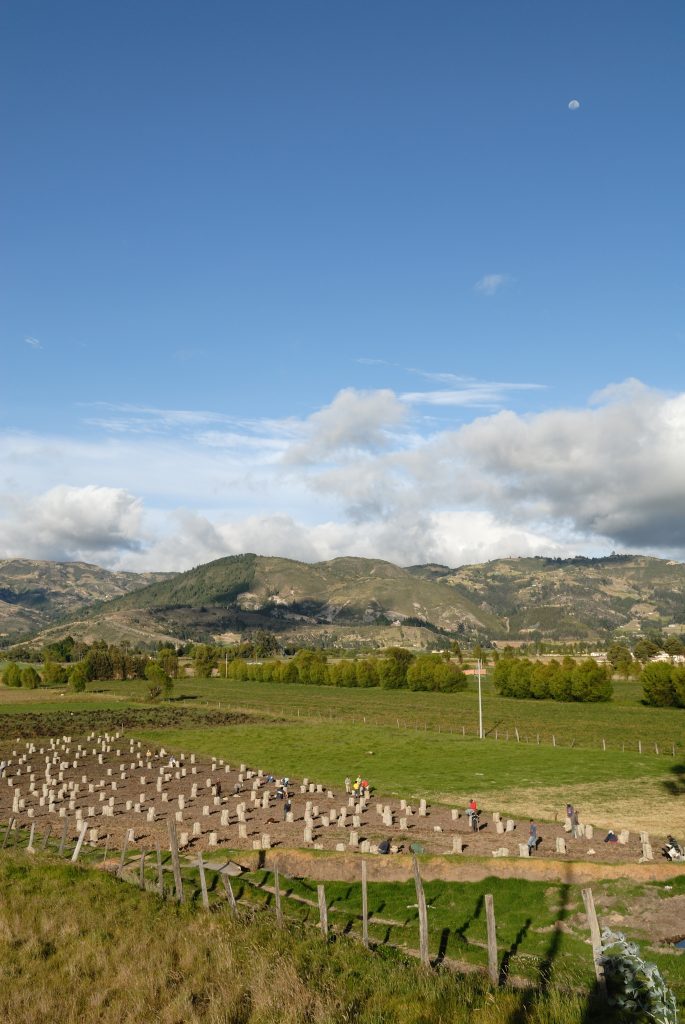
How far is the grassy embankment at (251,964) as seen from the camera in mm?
14445

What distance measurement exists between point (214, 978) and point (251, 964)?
103 centimetres

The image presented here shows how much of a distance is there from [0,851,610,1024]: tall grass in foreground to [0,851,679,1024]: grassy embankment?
0.14ft

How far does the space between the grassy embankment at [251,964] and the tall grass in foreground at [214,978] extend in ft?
0.14

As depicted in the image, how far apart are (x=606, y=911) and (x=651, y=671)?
3970 inches

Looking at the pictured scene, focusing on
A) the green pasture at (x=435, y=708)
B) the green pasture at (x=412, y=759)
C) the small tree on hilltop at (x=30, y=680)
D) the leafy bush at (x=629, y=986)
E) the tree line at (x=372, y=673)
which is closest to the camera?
the leafy bush at (x=629, y=986)

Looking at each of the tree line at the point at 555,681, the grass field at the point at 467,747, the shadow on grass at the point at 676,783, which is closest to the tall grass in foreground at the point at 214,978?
the grass field at the point at 467,747

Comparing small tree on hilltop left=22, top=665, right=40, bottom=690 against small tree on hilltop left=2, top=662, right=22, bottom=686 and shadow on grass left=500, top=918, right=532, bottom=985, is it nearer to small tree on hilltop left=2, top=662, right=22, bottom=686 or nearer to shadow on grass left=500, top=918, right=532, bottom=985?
small tree on hilltop left=2, top=662, right=22, bottom=686

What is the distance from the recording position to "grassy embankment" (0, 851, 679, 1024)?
14445mm

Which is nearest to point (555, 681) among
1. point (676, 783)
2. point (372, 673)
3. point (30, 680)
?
point (372, 673)

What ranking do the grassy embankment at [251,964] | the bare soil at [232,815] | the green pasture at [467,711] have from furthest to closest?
the green pasture at [467,711]
the bare soil at [232,815]
the grassy embankment at [251,964]

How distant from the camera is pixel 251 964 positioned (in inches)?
658

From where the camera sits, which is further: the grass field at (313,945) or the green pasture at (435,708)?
the green pasture at (435,708)

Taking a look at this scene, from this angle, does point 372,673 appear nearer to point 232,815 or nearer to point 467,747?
point 467,747

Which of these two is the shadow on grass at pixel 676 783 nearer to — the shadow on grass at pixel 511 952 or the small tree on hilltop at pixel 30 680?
the shadow on grass at pixel 511 952
